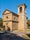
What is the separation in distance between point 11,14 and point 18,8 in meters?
5.76

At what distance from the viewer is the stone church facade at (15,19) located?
31672 mm

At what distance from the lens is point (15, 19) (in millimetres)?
33656

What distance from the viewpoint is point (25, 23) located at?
115 ft

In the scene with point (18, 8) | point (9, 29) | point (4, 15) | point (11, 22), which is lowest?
point (9, 29)

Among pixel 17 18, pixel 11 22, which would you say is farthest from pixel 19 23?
pixel 11 22

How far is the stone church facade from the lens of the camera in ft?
104

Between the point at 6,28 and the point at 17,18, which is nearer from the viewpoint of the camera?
the point at 6,28

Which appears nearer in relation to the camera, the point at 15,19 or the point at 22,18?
the point at 15,19

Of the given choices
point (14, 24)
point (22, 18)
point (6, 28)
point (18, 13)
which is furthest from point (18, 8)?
point (6, 28)

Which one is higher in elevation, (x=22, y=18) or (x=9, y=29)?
(x=22, y=18)

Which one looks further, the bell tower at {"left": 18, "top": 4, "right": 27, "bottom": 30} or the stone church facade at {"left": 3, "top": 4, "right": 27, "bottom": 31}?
the bell tower at {"left": 18, "top": 4, "right": 27, "bottom": 30}

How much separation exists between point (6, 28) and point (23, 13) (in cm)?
829

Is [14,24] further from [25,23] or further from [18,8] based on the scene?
[18,8]

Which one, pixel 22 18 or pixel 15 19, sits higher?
pixel 22 18
